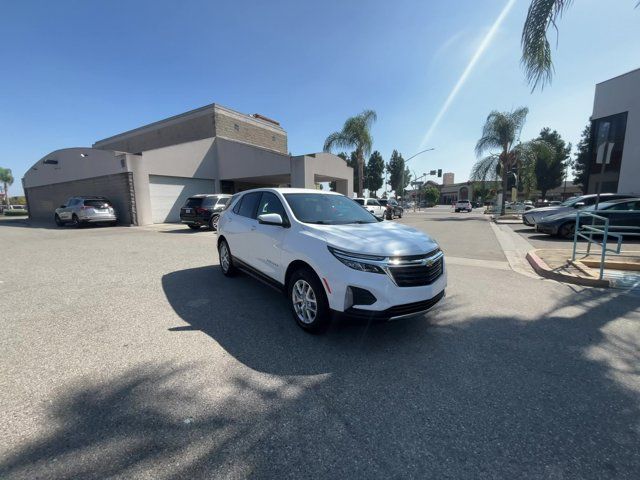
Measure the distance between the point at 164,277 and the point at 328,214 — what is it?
12.7ft

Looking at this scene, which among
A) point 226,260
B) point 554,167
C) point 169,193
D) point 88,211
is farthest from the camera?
point 554,167

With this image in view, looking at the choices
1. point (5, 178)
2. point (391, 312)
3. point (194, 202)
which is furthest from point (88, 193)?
point (5, 178)

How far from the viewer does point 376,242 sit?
10.9 ft

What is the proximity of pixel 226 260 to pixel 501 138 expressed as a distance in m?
25.8

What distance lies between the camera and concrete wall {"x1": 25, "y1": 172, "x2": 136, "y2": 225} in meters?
17.6

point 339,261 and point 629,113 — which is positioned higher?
point 629,113

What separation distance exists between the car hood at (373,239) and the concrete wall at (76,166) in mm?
17798

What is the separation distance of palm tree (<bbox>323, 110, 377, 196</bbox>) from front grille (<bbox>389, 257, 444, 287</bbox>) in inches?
948

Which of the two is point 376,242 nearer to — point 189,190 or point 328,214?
point 328,214

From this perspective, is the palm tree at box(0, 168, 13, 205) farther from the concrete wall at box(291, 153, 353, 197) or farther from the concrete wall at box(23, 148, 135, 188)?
the concrete wall at box(291, 153, 353, 197)

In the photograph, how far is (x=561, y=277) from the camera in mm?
5910

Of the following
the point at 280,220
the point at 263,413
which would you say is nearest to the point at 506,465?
the point at 263,413

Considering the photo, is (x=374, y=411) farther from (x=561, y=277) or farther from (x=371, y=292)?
(x=561, y=277)

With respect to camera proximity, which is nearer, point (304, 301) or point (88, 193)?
Result: point (304, 301)
